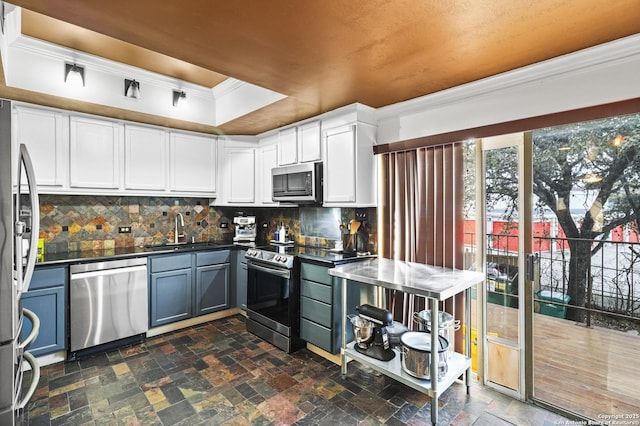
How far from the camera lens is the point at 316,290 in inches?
120

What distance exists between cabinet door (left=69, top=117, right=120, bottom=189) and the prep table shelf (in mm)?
3114

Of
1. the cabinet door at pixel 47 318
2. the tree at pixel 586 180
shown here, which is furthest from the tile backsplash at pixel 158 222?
the tree at pixel 586 180

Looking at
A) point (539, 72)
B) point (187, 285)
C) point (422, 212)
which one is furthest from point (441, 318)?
point (187, 285)

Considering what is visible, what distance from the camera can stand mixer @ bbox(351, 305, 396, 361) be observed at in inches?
100

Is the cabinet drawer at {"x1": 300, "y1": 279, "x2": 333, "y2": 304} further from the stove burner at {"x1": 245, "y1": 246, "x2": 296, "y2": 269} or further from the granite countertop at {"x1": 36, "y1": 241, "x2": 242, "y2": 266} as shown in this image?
the granite countertop at {"x1": 36, "y1": 241, "x2": 242, "y2": 266}

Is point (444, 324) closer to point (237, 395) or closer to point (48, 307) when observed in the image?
point (237, 395)

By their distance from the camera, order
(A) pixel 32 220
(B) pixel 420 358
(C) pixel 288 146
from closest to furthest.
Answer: (A) pixel 32 220, (B) pixel 420 358, (C) pixel 288 146

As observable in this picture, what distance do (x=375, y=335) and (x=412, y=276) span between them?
24.8 inches

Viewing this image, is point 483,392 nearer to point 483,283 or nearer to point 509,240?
point 483,283

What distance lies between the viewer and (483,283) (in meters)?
2.63

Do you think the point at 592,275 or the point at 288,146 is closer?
the point at 592,275

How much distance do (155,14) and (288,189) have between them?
2250mm

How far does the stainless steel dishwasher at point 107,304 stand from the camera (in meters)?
2.98

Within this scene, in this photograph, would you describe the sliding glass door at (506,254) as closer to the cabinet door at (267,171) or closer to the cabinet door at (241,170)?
the cabinet door at (267,171)
